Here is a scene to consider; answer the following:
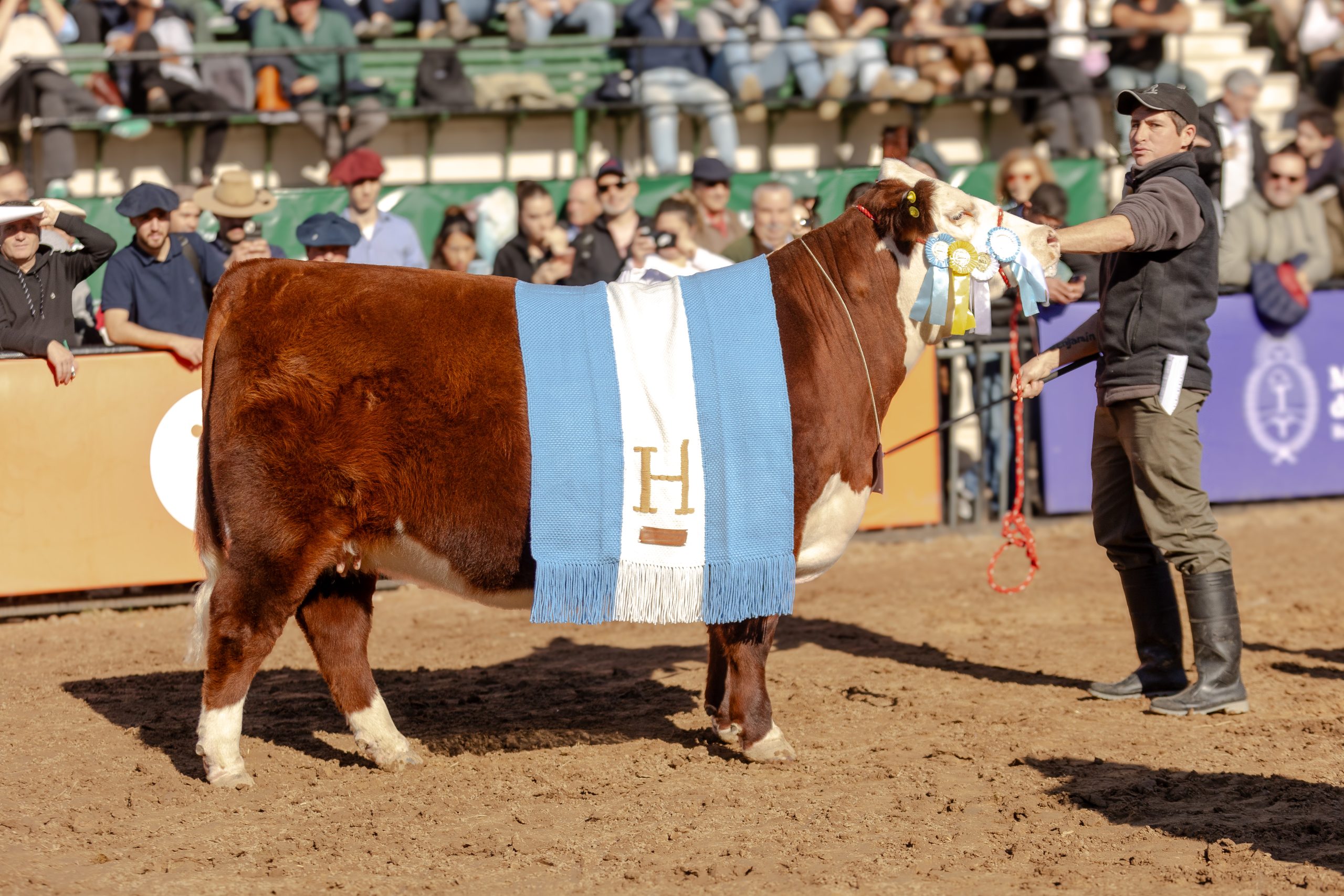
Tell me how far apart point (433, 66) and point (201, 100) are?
1872 millimetres

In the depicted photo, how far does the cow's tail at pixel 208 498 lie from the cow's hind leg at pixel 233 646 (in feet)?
0.08

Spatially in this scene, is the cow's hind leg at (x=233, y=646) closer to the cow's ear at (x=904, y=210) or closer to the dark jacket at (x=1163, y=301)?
the cow's ear at (x=904, y=210)

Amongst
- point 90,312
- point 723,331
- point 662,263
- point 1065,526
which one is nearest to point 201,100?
point 90,312

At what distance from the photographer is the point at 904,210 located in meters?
5.02

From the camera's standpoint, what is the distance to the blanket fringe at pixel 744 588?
16.2ft

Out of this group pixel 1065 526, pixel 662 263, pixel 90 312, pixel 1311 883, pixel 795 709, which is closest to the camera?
pixel 1311 883

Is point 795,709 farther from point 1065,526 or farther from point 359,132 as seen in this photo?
point 359,132

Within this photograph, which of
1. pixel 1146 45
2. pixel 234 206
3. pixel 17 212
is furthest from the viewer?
pixel 1146 45

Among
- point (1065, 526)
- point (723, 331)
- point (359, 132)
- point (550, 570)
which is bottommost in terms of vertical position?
point (1065, 526)

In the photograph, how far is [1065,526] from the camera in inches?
376

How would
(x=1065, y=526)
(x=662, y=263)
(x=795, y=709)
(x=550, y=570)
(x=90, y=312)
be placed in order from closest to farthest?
1. (x=550, y=570)
2. (x=795, y=709)
3. (x=662, y=263)
4. (x=90, y=312)
5. (x=1065, y=526)

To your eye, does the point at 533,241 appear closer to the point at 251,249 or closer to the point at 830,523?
the point at 251,249

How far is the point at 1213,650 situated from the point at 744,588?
2011 millimetres

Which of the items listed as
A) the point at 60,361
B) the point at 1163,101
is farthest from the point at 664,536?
the point at 60,361
